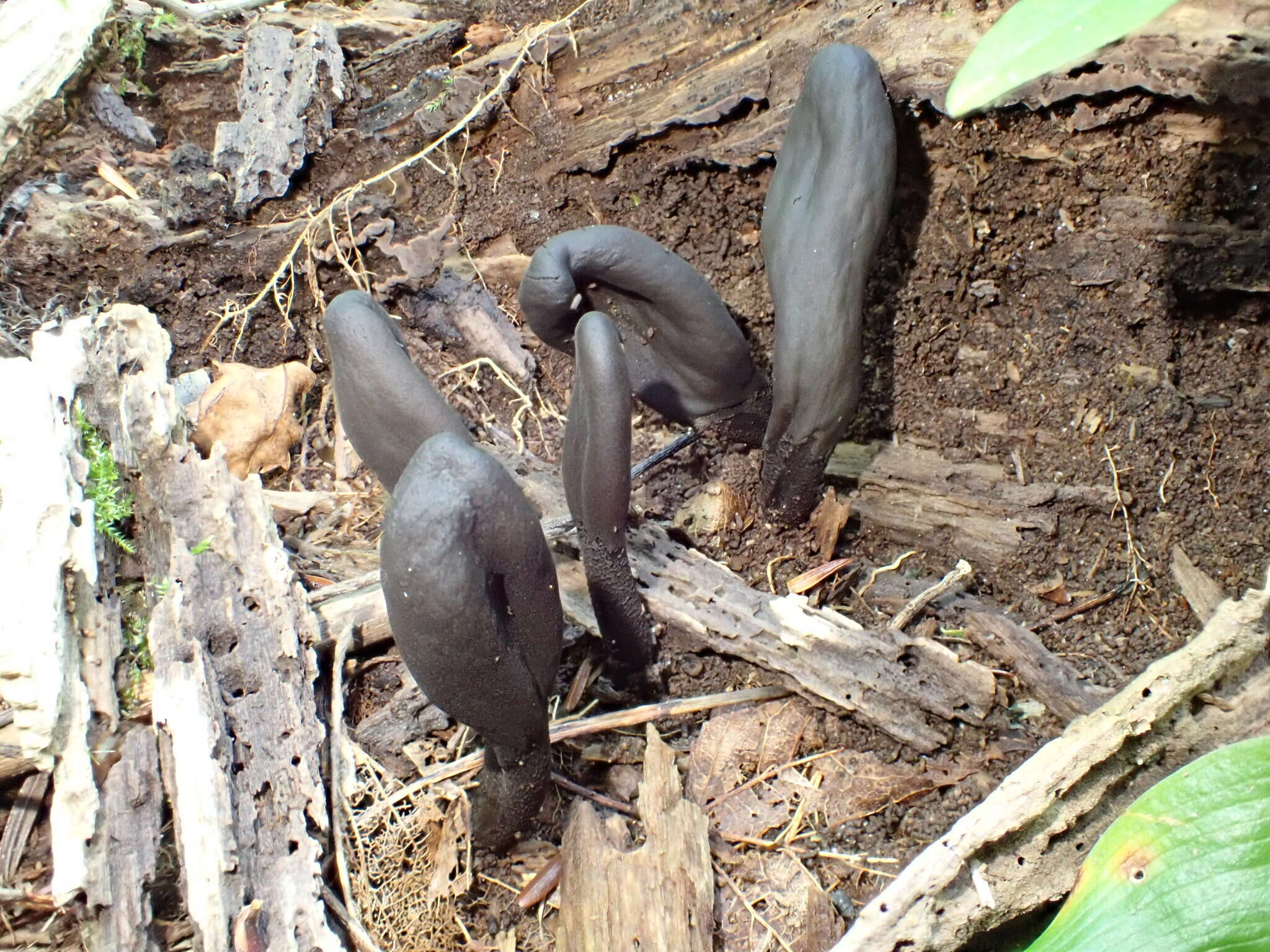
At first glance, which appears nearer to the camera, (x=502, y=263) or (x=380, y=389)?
(x=380, y=389)

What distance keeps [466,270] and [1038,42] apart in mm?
2352

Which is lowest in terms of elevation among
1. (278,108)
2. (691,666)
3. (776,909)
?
(776,909)

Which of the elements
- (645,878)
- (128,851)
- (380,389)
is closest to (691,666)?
(645,878)

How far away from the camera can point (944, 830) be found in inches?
75.0

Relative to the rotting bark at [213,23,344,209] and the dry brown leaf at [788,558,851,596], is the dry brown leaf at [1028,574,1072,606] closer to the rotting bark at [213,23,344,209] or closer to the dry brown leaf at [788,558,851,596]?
the dry brown leaf at [788,558,851,596]

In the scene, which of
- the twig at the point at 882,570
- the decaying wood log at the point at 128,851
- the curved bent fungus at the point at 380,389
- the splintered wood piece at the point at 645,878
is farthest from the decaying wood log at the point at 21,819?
the twig at the point at 882,570

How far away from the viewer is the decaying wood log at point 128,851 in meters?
1.67

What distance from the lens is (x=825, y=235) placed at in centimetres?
216

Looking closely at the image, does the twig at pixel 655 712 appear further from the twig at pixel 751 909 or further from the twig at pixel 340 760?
the twig at pixel 751 909

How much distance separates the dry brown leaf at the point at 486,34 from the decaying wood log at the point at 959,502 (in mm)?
1765

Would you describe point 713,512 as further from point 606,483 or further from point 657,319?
point 606,483

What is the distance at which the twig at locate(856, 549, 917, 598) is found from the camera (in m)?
2.43

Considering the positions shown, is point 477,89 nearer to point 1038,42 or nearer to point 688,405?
point 688,405

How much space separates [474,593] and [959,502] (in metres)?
1.54
